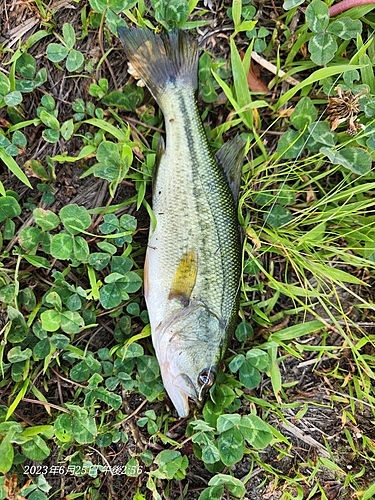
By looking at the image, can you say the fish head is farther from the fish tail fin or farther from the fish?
the fish tail fin

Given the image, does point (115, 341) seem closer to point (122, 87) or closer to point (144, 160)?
point (144, 160)

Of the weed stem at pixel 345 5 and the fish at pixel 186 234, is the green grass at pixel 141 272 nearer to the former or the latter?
the weed stem at pixel 345 5

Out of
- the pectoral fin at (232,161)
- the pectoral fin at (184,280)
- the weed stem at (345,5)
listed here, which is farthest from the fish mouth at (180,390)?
the weed stem at (345,5)

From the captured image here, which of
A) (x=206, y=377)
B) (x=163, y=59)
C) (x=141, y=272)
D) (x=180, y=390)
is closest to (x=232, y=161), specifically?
(x=163, y=59)

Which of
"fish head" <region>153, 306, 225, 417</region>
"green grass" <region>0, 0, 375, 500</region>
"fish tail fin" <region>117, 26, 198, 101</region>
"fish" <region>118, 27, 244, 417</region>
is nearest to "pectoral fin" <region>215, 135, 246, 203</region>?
"fish" <region>118, 27, 244, 417</region>

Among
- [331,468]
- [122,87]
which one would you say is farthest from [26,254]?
[331,468]

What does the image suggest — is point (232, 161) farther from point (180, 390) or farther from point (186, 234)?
point (180, 390)
